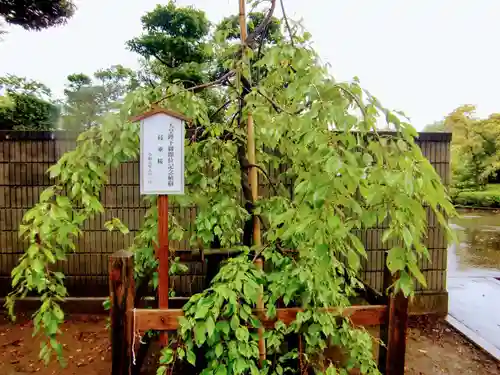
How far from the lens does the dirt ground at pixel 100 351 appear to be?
3.12m

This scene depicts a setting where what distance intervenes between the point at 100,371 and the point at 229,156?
2.23 metres

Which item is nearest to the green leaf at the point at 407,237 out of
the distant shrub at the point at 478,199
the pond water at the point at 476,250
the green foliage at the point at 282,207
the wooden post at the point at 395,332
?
the green foliage at the point at 282,207

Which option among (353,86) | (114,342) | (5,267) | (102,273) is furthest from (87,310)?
(353,86)

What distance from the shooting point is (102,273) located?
432 cm

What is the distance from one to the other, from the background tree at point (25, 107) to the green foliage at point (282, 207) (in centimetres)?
650

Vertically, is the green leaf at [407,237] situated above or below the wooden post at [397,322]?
above

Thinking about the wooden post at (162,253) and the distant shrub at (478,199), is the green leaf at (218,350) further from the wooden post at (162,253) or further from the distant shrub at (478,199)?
the distant shrub at (478,199)

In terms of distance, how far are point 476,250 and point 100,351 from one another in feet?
27.4

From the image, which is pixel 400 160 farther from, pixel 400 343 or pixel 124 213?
pixel 124 213

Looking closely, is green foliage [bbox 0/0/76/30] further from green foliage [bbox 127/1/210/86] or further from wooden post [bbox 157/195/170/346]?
wooden post [bbox 157/195/170/346]

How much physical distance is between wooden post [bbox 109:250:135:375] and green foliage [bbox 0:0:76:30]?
30.3 feet

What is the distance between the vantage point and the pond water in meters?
6.67

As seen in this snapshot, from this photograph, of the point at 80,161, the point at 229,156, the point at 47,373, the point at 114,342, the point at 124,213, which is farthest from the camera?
the point at 124,213

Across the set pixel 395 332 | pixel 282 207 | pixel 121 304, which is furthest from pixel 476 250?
pixel 121 304
